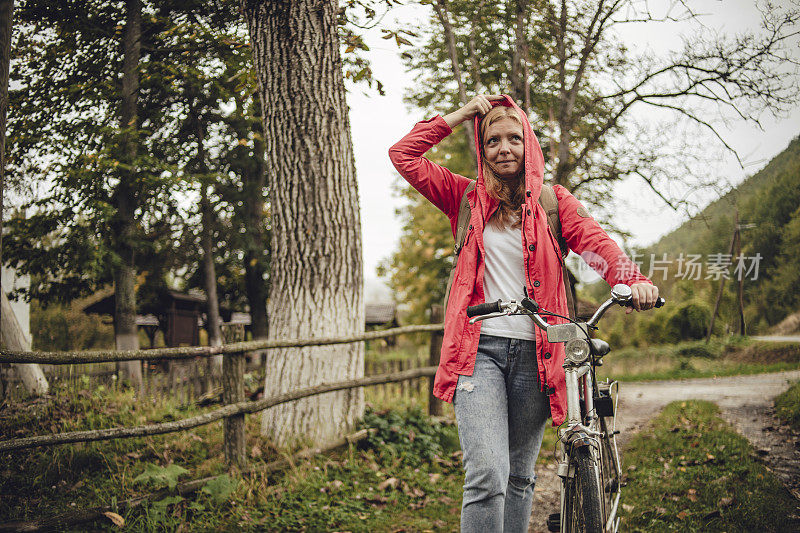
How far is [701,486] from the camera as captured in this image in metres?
3.83

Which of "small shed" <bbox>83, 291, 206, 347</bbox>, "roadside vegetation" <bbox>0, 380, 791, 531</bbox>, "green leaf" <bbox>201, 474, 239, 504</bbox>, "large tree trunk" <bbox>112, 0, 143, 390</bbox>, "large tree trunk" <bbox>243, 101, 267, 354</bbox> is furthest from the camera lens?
"small shed" <bbox>83, 291, 206, 347</bbox>

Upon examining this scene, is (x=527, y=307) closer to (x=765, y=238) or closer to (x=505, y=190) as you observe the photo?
(x=505, y=190)

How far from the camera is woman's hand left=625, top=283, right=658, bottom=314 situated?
191 centimetres

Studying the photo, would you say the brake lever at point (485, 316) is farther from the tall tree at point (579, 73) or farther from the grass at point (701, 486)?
the tall tree at point (579, 73)

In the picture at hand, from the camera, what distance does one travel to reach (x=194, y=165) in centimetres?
1762

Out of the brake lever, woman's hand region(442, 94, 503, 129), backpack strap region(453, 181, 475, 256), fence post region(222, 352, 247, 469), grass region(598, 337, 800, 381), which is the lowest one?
grass region(598, 337, 800, 381)

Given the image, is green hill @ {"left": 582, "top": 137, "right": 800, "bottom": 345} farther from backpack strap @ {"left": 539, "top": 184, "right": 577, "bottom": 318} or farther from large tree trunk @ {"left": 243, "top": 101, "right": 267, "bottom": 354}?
large tree trunk @ {"left": 243, "top": 101, "right": 267, "bottom": 354}

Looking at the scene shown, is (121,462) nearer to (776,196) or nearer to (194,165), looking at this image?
(776,196)

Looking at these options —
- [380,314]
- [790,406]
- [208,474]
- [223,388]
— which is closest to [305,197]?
[223,388]

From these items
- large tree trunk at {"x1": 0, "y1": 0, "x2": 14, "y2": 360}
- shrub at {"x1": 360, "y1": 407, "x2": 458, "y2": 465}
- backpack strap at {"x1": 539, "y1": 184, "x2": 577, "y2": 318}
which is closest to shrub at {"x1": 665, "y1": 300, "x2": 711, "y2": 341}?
shrub at {"x1": 360, "y1": 407, "x2": 458, "y2": 465}

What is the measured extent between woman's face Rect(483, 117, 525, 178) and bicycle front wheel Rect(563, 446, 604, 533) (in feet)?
4.02

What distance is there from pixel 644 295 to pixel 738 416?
493 centimetres

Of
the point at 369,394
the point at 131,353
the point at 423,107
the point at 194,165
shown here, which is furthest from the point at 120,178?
the point at 131,353

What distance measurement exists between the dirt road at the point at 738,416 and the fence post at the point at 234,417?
2.23 meters
